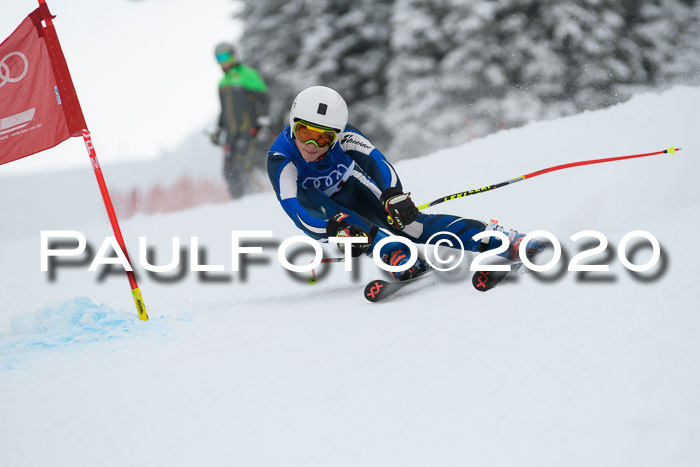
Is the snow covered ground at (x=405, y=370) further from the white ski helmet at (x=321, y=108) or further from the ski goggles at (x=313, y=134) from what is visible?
the white ski helmet at (x=321, y=108)

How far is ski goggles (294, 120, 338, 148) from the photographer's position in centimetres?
417

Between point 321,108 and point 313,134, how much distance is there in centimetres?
20

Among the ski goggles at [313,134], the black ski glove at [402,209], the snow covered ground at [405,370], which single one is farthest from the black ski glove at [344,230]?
the ski goggles at [313,134]

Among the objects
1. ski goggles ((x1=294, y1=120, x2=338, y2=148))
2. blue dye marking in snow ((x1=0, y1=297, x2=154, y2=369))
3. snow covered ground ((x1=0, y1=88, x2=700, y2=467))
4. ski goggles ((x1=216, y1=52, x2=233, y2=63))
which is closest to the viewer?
snow covered ground ((x1=0, y1=88, x2=700, y2=467))

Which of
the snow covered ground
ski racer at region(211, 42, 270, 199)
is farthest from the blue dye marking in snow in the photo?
ski racer at region(211, 42, 270, 199)

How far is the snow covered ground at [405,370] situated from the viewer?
1.96m

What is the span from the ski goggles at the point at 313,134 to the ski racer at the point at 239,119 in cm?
554

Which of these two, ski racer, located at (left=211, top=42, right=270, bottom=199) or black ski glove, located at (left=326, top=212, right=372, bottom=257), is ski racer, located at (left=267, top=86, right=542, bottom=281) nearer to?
black ski glove, located at (left=326, top=212, right=372, bottom=257)

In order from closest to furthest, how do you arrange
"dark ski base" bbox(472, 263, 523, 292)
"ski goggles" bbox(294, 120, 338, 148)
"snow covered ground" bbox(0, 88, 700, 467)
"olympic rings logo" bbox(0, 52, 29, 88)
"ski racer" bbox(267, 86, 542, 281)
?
"snow covered ground" bbox(0, 88, 700, 467)
"dark ski base" bbox(472, 263, 523, 292)
"ski racer" bbox(267, 86, 542, 281)
"ski goggles" bbox(294, 120, 338, 148)
"olympic rings logo" bbox(0, 52, 29, 88)

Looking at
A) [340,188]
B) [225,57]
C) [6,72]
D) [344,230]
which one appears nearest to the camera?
[344,230]

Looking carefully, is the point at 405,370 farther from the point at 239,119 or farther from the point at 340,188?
the point at 239,119

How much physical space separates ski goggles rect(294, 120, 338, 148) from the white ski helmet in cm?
5

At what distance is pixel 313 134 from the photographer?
4.20 metres

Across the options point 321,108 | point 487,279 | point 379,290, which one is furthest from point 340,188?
point 487,279
